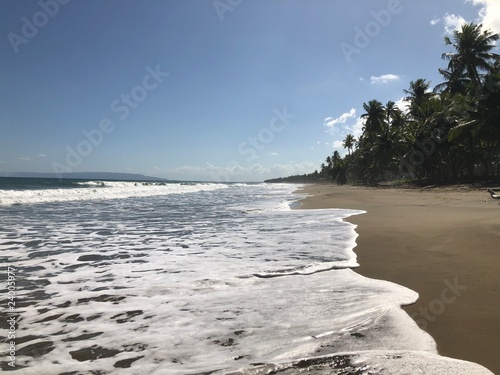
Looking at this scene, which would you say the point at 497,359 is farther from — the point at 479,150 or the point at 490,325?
the point at 479,150

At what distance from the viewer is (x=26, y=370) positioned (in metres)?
2.44

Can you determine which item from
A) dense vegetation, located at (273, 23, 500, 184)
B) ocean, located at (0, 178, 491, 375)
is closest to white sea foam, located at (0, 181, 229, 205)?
ocean, located at (0, 178, 491, 375)

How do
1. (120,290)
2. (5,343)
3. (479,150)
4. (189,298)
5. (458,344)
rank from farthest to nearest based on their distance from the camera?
1. (479,150)
2. (120,290)
3. (189,298)
4. (5,343)
5. (458,344)

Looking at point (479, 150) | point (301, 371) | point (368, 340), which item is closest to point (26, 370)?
point (301, 371)

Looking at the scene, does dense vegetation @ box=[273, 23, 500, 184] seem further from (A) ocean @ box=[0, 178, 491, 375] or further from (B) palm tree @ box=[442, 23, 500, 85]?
(A) ocean @ box=[0, 178, 491, 375]

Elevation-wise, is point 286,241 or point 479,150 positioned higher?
point 479,150

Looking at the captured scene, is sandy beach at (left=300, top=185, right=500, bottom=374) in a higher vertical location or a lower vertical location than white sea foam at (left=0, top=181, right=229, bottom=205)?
lower

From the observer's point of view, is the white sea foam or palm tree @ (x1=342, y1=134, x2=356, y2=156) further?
palm tree @ (x1=342, y1=134, x2=356, y2=156)

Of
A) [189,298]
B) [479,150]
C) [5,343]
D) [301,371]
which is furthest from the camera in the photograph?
[479,150]

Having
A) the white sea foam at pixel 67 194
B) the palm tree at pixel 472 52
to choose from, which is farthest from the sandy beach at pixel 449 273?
the palm tree at pixel 472 52

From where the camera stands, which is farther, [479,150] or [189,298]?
[479,150]

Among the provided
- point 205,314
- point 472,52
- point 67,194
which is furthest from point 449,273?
point 472,52

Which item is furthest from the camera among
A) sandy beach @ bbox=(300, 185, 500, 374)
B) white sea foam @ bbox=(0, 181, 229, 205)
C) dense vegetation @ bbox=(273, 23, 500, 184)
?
dense vegetation @ bbox=(273, 23, 500, 184)

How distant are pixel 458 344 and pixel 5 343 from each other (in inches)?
157
